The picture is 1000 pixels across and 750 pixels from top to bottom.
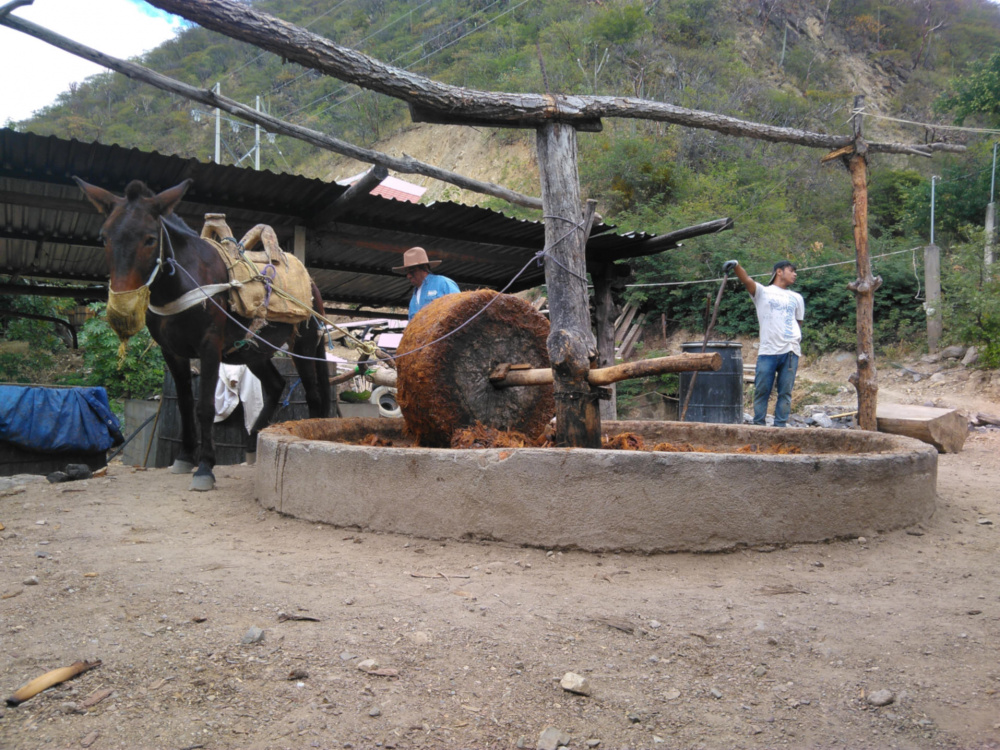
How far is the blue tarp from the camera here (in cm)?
575

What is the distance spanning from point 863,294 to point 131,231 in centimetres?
662

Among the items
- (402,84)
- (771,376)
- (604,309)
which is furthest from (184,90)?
(604,309)

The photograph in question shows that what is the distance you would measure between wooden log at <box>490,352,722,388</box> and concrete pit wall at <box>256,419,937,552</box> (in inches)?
16.3

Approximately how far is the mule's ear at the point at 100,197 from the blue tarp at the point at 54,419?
7.40 feet

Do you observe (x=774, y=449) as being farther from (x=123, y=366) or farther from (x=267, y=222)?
(x=123, y=366)

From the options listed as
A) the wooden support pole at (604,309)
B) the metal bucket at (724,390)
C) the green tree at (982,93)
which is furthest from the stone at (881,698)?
the green tree at (982,93)

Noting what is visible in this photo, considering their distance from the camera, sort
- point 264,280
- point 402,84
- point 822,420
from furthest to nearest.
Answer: point 822,420, point 264,280, point 402,84

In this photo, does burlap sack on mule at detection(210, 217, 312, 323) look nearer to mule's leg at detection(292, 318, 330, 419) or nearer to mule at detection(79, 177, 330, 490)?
mule at detection(79, 177, 330, 490)

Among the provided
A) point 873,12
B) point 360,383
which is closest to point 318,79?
point 873,12

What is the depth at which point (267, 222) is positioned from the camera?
7273 mm

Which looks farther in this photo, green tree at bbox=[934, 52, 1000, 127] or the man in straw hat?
green tree at bbox=[934, 52, 1000, 127]

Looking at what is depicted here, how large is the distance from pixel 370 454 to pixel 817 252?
17.1 m

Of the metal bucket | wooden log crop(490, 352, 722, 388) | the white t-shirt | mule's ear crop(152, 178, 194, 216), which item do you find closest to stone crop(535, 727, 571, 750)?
wooden log crop(490, 352, 722, 388)

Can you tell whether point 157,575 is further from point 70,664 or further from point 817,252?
point 817,252
